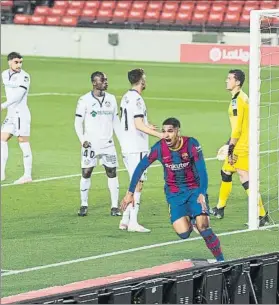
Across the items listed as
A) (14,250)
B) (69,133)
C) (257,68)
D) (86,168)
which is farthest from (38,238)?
(69,133)

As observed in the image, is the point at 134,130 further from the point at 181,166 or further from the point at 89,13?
the point at 89,13

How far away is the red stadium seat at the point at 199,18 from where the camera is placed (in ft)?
144

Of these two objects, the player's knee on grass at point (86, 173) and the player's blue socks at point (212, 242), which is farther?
the player's knee on grass at point (86, 173)

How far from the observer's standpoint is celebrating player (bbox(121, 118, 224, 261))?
1338cm

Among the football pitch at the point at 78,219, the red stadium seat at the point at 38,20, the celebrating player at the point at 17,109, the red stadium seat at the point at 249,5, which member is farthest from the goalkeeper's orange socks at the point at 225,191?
the red stadium seat at the point at 38,20

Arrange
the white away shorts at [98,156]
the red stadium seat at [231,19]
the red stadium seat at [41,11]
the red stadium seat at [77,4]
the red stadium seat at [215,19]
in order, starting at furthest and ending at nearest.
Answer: the red stadium seat at [77,4] → the red stadium seat at [41,11] → the red stadium seat at [215,19] → the red stadium seat at [231,19] → the white away shorts at [98,156]

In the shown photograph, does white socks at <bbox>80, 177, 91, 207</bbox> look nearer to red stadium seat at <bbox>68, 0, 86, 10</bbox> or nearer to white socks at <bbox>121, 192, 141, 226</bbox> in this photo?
white socks at <bbox>121, 192, 141, 226</bbox>

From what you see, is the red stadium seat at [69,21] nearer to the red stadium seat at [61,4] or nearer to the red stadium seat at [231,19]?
the red stadium seat at [61,4]

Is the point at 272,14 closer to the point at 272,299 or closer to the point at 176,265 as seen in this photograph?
the point at 176,265

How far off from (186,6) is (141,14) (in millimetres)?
1737

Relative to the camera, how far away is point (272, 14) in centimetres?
1617

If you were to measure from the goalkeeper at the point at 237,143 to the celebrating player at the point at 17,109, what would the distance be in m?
3.99

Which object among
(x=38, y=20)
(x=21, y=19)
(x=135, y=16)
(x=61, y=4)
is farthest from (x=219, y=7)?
(x=21, y=19)

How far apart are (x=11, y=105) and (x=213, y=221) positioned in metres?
4.57
